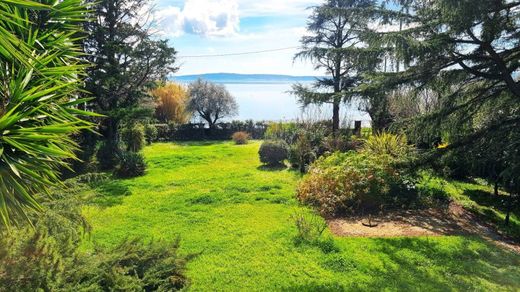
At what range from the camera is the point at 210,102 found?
87.8 ft

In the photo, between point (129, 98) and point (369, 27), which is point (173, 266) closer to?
point (369, 27)

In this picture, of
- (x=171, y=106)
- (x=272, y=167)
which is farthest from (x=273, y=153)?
(x=171, y=106)

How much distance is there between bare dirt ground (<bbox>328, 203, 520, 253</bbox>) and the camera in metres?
7.11

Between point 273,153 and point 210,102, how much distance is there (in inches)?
543

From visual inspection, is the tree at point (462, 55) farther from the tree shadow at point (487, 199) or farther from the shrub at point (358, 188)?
the tree shadow at point (487, 199)

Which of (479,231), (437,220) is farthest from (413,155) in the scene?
(479,231)

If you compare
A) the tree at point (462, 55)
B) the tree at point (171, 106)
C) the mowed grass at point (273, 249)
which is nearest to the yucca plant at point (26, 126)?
the mowed grass at point (273, 249)

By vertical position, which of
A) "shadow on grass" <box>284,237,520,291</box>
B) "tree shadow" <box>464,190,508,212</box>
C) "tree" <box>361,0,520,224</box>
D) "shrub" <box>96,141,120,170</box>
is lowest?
"shadow on grass" <box>284,237,520,291</box>

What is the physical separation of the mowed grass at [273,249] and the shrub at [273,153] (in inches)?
152

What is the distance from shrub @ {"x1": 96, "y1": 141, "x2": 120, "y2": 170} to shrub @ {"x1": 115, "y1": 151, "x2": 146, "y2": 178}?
3.69 feet

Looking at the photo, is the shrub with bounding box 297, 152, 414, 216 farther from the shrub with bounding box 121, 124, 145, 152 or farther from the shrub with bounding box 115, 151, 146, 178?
the shrub with bounding box 121, 124, 145, 152

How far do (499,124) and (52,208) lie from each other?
308 inches

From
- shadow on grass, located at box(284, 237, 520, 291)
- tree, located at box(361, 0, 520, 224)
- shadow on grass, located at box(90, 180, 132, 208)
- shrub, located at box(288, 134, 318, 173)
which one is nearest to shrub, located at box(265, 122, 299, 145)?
shrub, located at box(288, 134, 318, 173)

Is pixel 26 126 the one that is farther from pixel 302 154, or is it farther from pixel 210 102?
pixel 210 102
